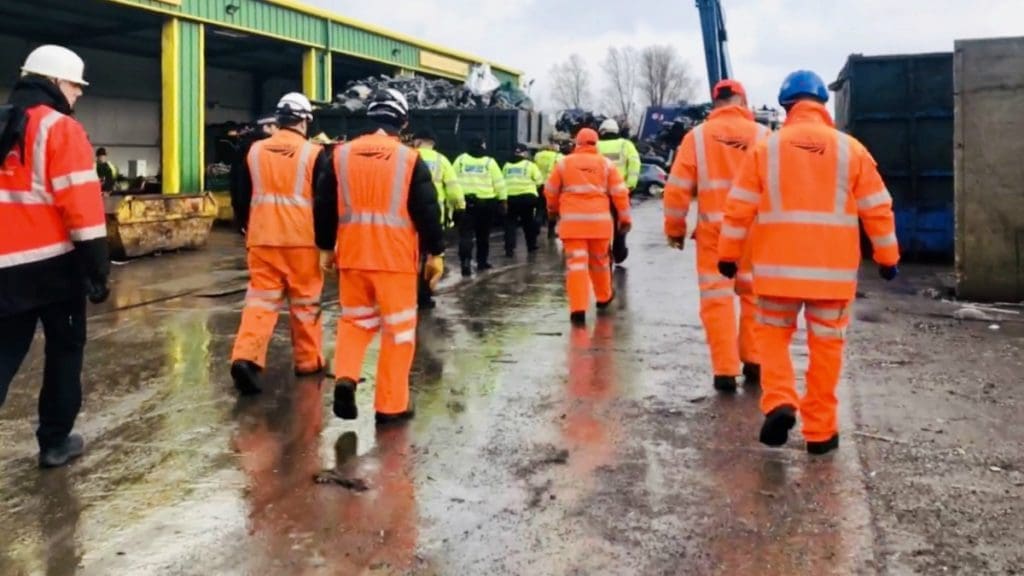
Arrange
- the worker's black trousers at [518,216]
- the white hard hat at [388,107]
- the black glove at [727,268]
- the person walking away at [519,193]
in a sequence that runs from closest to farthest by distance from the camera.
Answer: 1. the black glove at [727,268]
2. the white hard hat at [388,107]
3. the worker's black trousers at [518,216]
4. the person walking away at [519,193]

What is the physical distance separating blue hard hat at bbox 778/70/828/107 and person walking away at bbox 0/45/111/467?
10.7 feet

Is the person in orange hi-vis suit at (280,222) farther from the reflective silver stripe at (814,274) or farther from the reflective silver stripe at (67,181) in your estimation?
the reflective silver stripe at (814,274)

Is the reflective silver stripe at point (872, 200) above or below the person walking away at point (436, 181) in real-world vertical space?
below

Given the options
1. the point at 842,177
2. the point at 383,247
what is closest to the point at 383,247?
the point at 383,247

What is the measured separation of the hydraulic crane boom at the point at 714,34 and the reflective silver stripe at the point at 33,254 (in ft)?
71.5

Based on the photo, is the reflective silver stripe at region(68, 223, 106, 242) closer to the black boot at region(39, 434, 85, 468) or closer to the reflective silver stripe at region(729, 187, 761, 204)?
the black boot at region(39, 434, 85, 468)

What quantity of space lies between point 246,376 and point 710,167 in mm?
3054

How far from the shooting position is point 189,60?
17828 mm

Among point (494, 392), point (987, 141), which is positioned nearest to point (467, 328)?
point (494, 392)

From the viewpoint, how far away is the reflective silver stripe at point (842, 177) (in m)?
4.25

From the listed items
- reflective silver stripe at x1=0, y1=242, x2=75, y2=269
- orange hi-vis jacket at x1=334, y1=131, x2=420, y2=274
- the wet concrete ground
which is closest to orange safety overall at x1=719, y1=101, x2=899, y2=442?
the wet concrete ground

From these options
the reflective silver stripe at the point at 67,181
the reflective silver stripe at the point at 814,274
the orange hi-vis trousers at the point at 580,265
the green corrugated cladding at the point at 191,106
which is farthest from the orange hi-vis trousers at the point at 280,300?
the green corrugated cladding at the point at 191,106

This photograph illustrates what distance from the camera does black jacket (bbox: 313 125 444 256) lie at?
4.85 metres

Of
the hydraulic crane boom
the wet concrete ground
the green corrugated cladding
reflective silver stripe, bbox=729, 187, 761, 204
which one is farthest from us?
the hydraulic crane boom
